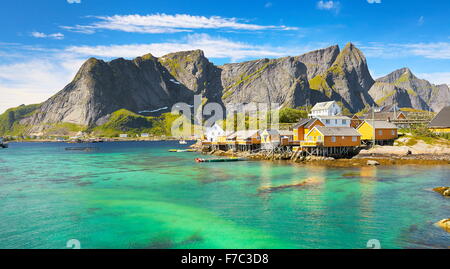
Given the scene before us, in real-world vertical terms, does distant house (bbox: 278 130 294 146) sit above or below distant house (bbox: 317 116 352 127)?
below

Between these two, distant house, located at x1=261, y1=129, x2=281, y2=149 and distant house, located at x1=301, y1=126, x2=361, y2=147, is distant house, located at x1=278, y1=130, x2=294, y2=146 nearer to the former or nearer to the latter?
distant house, located at x1=261, y1=129, x2=281, y2=149

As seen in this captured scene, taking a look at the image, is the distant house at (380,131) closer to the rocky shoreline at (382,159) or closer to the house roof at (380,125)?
the house roof at (380,125)

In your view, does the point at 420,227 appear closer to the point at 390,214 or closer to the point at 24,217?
the point at 390,214

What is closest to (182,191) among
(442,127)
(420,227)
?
(420,227)

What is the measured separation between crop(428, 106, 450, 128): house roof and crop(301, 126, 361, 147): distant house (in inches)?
856

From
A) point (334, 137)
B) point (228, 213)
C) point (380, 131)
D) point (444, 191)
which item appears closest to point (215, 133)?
point (334, 137)

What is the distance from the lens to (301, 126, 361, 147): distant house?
63.3m

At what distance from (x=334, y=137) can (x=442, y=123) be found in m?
28.5

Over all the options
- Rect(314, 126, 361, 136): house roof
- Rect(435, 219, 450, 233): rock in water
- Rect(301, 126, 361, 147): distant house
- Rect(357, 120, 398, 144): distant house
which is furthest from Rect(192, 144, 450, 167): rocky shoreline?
Rect(435, 219, 450, 233): rock in water

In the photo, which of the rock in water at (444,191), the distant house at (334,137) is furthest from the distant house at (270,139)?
the rock in water at (444,191)

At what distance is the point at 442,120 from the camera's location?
71.8m

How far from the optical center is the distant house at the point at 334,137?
2491 inches

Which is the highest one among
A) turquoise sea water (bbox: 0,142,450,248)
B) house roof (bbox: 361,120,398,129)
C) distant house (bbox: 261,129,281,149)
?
house roof (bbox: 361,120,398,129)
